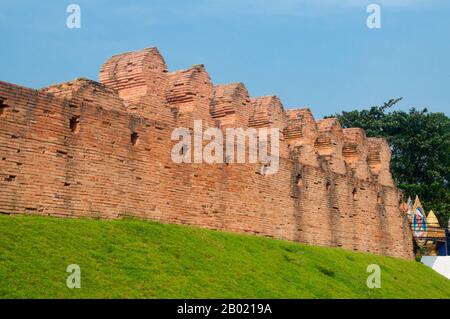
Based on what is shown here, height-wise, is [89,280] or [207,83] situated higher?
[207,83]

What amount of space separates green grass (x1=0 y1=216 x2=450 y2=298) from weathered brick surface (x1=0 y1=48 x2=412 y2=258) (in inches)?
20.0

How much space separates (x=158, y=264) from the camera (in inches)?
485

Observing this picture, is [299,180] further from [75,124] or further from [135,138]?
[75,124]

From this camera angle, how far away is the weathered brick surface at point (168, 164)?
12398 millimetres

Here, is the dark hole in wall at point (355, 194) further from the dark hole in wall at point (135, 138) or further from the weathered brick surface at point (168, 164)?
the dark hole in wall at point (135, 138)

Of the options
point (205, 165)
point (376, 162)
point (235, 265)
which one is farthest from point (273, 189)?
point (376, 162)

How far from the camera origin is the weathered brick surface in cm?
1240

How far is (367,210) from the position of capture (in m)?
21.2

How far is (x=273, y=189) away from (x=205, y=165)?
2.38 meters

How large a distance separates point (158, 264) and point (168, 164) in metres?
2.86

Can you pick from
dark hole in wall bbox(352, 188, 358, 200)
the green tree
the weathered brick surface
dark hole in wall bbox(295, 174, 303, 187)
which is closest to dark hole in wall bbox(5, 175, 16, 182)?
the weathered brick surface

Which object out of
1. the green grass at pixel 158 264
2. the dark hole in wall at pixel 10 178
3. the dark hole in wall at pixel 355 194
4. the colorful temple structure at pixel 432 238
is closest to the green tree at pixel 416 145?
the colorful temple structure at pixel 432 238
